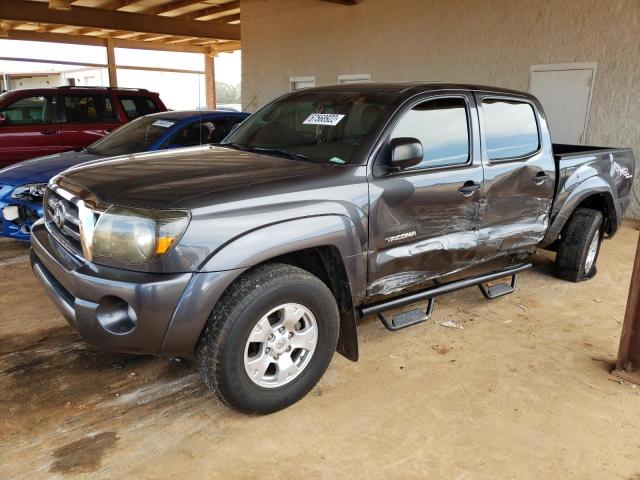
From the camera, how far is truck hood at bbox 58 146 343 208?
2.52 metres

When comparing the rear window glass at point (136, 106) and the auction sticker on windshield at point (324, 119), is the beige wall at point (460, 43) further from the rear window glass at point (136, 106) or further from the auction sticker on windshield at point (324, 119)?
the auction sticker on windshield at point (324, 119)

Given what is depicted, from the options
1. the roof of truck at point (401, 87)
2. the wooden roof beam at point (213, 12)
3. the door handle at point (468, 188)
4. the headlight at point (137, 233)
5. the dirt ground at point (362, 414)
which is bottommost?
the dirt ground at point (362, 414)

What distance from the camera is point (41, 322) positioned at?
390cm

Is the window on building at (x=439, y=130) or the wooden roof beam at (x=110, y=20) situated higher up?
the wooden roof beam at (x=110, y=20)

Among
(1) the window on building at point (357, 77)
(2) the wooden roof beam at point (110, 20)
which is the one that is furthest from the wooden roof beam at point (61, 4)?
(1) the window on building at point (357, 77)

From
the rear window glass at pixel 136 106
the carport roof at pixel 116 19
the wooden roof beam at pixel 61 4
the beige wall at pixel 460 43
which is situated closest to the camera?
the beige wall at pixel 460 43

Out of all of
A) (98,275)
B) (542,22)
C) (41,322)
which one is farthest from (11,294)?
(542,22)

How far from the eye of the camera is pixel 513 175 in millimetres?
3848

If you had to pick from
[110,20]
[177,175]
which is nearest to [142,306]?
[177,175]

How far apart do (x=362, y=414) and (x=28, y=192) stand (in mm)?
4059

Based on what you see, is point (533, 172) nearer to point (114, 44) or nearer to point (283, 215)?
point (283, 215)

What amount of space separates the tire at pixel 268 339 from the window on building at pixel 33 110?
7.04 meters

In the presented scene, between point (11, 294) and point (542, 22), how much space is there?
349 inches

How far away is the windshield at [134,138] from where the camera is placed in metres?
5.68
